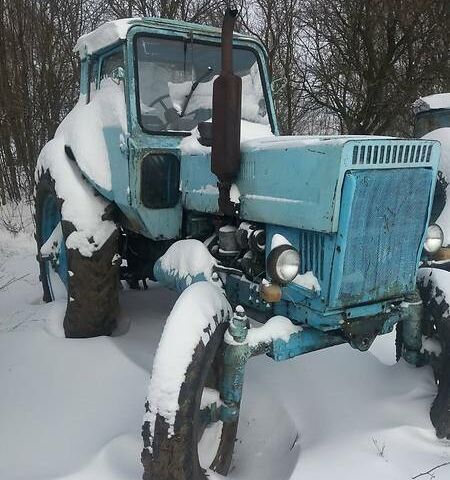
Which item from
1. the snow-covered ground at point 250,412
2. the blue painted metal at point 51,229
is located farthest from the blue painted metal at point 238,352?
the blue painted metal at point 51,229

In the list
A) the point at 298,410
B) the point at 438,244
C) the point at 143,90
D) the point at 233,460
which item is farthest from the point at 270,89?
the point at 233,460

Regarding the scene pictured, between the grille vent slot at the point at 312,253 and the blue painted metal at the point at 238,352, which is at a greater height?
the grille vent slot at the point at 312,253

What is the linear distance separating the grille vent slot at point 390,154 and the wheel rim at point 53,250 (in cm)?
250

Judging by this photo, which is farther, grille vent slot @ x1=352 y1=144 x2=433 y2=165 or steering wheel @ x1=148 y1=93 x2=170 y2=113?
steering wheel @ x1=148 y1=93 x2=170 y2=113

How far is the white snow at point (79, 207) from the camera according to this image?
3514 mm

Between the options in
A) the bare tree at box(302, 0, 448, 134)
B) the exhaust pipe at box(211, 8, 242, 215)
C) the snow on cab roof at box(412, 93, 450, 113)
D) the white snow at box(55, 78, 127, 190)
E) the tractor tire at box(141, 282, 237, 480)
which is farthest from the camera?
the bare tree at box(302, 0, 448, 134)

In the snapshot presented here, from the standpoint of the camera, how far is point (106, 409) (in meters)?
2.77

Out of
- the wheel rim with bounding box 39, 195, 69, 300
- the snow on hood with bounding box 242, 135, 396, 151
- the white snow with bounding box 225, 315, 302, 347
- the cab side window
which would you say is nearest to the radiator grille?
the snow on hood with bounding box 242, 135, 396, 151

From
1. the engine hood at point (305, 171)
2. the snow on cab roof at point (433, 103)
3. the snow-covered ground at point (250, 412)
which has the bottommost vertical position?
the snow-covered ground at point (250, 412)

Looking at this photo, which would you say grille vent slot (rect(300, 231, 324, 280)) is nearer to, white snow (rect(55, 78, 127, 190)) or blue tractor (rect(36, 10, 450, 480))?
blue tractor (rect(36, 10, 450, 480))

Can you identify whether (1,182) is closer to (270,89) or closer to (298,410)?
(270,89)

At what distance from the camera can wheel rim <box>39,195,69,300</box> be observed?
13.6 ft

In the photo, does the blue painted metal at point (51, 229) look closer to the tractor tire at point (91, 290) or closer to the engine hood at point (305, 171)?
the tractor tire at point (91, 290)

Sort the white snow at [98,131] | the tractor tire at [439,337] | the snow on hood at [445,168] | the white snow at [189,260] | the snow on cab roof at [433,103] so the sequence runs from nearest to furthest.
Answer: the tractor tire at [439,337]
the white snow at [189,260]
the white snow at [98,131]
the snow on hood at [445,168]
the snow on cab roof at [433,103]
